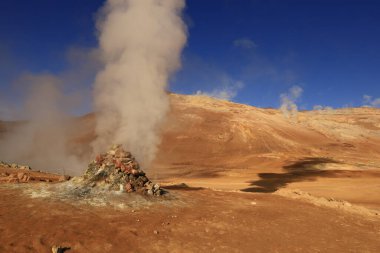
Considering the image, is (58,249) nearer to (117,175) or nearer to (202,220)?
(202,220)

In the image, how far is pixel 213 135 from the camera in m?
53.7

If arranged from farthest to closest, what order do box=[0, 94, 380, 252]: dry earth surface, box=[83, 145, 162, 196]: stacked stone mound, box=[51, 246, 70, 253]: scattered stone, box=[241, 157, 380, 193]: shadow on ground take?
box=[241, 157, 380, 193]: shadow on ground
box=[83, 145, 162, 196]: stacked stone mound
box=[0, 94, 380, 252]: dry earth surface
box=[51, 246, 70, 253]: scattered stone

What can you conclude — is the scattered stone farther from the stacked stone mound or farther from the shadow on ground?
the shadow on ground

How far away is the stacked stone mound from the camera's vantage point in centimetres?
1291

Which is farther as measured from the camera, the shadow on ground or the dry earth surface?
→ the shadow on ground

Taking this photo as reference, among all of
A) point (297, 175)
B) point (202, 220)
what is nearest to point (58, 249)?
point (202, 220)

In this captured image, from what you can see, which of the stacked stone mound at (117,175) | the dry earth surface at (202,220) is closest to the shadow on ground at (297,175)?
the dry earth surface at (202,220)

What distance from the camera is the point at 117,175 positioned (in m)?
13.3

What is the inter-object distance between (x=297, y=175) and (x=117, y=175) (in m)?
22.2

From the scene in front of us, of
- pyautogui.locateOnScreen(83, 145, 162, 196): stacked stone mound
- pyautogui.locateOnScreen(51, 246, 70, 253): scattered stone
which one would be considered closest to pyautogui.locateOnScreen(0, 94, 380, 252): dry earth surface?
pyautogui.locateOnScreen(51, 246, 70, 253): scattered stone

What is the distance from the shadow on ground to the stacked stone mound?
11.3m

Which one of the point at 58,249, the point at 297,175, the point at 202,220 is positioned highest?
the point at 297,175

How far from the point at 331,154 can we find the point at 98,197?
143 ft

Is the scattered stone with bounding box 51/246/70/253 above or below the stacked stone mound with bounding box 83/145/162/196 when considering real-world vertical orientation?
below
